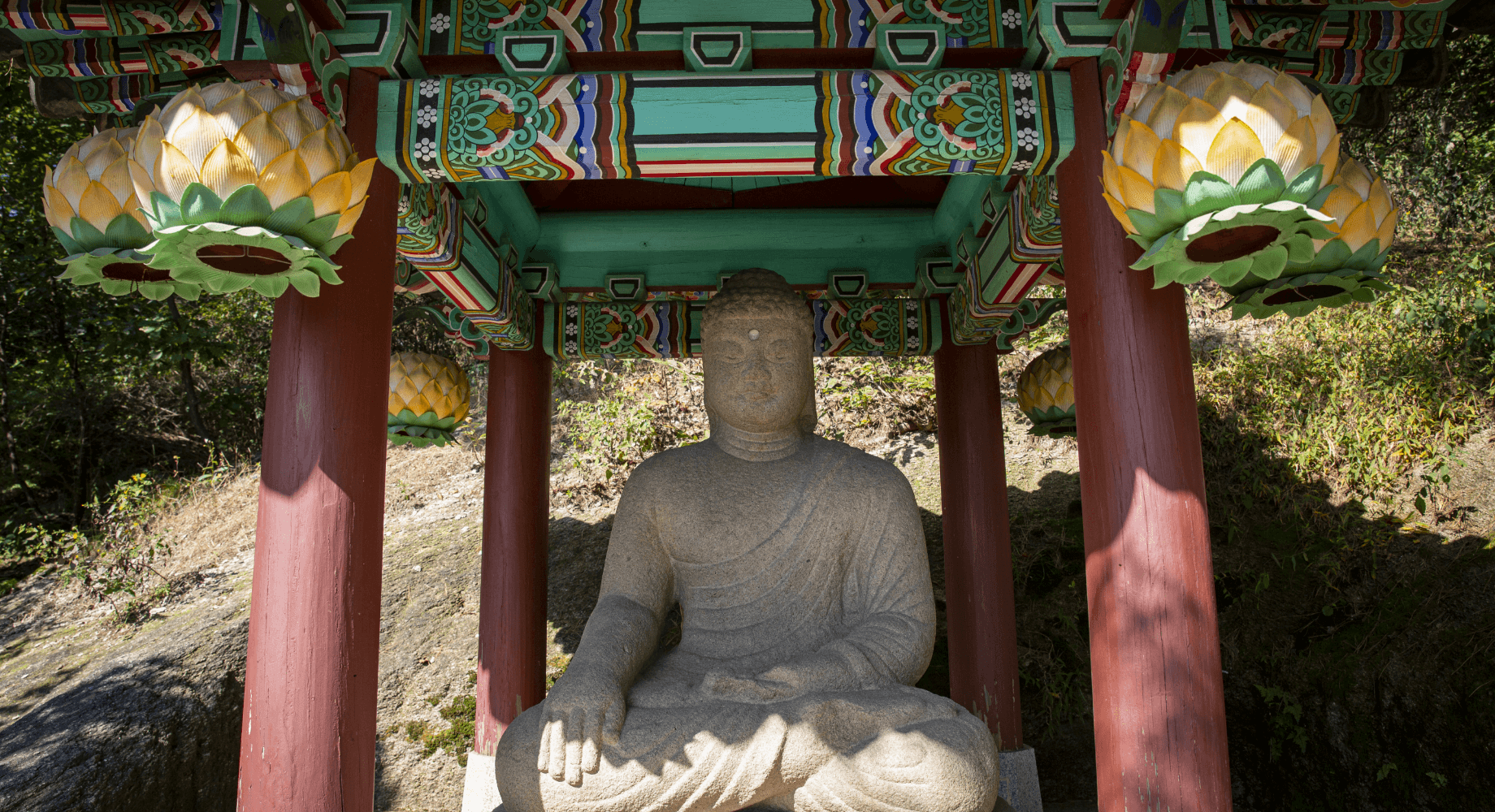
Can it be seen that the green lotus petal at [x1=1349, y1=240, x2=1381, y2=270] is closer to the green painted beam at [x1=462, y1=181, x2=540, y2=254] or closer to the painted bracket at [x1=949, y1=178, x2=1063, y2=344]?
the painted bracket at [x1=949, y1=178, x2=1063, y2=344]

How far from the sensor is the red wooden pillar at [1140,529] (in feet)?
9.52

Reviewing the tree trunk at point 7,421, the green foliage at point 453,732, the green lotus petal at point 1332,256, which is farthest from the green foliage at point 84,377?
the green lotus petal at point 1332,256

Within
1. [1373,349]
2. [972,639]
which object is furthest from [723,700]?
[1373,349]

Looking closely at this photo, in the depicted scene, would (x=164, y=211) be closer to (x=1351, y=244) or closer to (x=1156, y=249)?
(x=1156, y=249)

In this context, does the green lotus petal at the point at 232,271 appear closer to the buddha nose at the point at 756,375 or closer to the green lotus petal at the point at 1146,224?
the buddha nose at the point at 756,375

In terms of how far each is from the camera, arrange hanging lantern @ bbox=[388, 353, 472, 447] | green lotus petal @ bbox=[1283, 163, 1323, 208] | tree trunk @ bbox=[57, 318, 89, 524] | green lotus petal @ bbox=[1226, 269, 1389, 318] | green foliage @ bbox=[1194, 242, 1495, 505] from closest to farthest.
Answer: green lotus petal @ bbox=[1283, 163, 1323, 208] → green lotus petal @ bbox=[1226, 269, 1389, 318] → hanging lantern @ bbox=[388, 353, 472, 447] → green foliage @ bbox=[1194, 242, 1495, 505] → tree trunk @ bbox=[57, 318, 89, 524]

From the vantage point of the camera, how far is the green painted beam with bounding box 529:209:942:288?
5711 millimetres

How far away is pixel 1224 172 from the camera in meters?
2.68

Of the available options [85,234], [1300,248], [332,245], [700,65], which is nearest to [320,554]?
[332,245]

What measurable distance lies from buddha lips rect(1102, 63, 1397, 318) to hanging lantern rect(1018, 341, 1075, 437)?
10.3ft

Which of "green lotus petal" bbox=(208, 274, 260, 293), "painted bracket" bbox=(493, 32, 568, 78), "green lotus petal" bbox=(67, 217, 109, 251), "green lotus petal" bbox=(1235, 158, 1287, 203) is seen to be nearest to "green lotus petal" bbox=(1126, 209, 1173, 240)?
"green lotus petal" bbox=(1235, 158, 1287, 203)

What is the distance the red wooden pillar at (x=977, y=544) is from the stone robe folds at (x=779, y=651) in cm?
197

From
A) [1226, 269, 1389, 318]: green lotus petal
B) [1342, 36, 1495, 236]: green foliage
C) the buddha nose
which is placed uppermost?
[1342, 36, 1495, 236]: green foliage

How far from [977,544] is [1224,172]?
11.9ft
